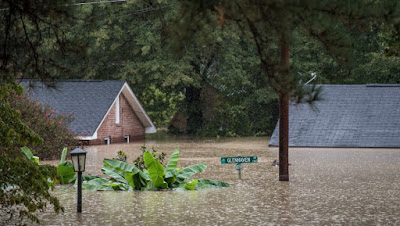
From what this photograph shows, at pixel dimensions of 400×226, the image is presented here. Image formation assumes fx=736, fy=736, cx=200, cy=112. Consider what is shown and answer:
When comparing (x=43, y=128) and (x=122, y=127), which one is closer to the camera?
(x=43, y=128)

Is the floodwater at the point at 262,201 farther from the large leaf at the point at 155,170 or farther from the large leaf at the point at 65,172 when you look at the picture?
the large leaf at the point at 65,172

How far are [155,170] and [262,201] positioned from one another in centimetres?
288

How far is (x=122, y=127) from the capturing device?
130 feet

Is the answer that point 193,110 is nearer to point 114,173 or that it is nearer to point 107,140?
point 107,140

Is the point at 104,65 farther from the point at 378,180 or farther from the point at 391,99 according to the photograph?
the point at 378,180

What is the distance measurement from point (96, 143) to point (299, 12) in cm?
3027

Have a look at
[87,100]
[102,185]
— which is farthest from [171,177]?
[87,100]

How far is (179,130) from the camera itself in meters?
49.7

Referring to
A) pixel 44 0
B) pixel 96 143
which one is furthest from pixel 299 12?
pixel 96 143

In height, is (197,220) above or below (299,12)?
below

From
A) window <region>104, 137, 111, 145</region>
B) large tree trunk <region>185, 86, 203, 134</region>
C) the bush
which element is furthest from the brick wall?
the bush

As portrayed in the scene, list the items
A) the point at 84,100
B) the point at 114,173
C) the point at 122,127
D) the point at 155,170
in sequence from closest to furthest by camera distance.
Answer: the point at 155,170 → the point at 114,173 → the point at 84,100 → the point at 122,127

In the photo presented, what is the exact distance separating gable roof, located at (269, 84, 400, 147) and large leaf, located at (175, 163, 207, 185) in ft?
56.2

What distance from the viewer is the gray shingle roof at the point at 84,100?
3681 cm
